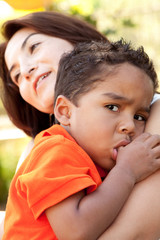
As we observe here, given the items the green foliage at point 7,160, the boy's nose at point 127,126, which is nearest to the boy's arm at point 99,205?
the boy's nose at point 127,126

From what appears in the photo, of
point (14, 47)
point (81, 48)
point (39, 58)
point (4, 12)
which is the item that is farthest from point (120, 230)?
point (4, 12)

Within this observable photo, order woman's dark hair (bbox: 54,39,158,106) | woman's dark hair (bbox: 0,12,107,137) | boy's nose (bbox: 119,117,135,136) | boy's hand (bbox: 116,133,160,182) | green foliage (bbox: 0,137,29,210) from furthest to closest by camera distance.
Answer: green foliage (bbox: 0,137,29,210), woman's dark hair (bbox: 0,12,107,137), woman's dark hair (bbox: 54,39,158,106), boy's nose (bbox: 119,117,135,136), boy's hand (bbox: 116,133,160,182)

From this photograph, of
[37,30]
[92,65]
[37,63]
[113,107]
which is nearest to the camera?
[113,107]

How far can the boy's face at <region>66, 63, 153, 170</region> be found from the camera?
1.72 metres

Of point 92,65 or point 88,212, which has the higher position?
point 92,65

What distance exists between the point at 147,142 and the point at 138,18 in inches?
235

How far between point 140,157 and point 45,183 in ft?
1.39

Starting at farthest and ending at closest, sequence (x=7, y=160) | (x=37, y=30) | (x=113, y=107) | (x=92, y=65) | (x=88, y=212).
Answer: (x=7, y=160)
(x=37, y=30)
(x=92, y=65)
(x=113, y=107)
(x=88, y=212)

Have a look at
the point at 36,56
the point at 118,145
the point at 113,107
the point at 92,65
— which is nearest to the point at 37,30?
the point at 36,56

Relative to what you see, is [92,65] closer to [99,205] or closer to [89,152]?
[89,152]

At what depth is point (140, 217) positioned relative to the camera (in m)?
1.49

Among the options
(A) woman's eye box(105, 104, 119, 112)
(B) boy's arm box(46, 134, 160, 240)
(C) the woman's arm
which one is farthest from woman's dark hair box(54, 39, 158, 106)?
(C) the woman's arm

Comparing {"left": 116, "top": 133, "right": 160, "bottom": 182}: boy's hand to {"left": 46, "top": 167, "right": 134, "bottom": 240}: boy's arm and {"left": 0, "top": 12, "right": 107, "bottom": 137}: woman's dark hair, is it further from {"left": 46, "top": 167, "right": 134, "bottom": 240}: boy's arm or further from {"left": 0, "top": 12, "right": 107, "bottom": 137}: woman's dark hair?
{"left": 0, "top": 12, "right": 107, "bottom": 137}: woman's dark hair

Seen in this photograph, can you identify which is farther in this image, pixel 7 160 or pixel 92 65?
pixel 7 160
